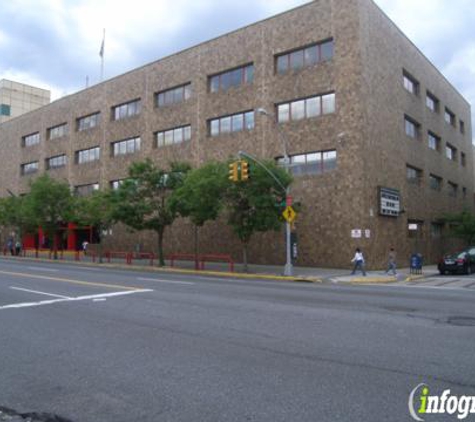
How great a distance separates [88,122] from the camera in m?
45.7

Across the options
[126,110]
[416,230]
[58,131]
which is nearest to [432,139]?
[416,230]

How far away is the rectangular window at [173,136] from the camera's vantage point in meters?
36.0

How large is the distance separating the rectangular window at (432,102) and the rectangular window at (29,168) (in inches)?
1690

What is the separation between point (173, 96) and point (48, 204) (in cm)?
1471

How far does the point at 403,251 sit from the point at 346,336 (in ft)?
79.8

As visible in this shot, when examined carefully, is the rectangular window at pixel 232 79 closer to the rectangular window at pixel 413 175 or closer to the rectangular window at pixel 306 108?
the rectangular window at pixel 306 108

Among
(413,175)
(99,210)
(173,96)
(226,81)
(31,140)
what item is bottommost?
(99,210)

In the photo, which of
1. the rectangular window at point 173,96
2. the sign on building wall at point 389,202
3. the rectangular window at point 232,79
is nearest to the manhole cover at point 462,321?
the sign on building wall at point 389,202

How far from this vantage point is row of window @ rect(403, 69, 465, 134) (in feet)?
110

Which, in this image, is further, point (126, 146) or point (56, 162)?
point (56, 162)

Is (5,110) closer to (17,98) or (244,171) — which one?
(17,98)

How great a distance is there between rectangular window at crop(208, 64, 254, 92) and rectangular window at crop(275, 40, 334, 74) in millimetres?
A: 2423

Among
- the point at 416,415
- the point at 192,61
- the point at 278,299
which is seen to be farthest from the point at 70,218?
the point at 416,415

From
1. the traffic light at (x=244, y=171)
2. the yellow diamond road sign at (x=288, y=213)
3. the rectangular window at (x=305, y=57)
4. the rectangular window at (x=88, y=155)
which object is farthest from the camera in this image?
the rectangular window at (x=88, y=155)
